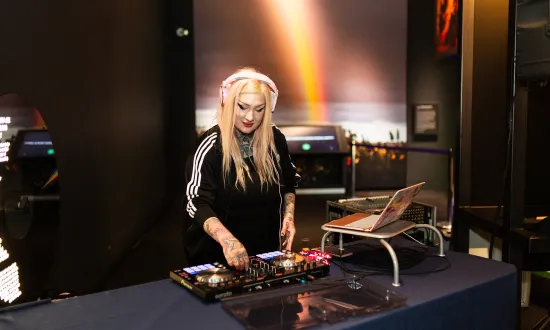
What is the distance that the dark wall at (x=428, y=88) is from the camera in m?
6.61

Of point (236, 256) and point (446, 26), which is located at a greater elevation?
point (446, 26)

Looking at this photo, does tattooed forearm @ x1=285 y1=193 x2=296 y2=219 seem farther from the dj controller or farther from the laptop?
the dj controller

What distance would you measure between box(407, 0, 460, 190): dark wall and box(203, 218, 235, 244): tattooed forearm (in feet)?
17.6

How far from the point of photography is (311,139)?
21.3 ft

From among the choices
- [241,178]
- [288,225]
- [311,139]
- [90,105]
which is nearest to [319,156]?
[311,139]

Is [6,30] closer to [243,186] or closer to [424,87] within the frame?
[243,186]

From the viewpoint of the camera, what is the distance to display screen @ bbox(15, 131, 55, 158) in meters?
1.88

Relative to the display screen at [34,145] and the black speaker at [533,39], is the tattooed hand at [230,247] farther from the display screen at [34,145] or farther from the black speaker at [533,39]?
the black speaker at [533,39]

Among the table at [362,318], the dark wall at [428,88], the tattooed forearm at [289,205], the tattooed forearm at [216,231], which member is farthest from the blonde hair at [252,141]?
the dark wall at [428,88]

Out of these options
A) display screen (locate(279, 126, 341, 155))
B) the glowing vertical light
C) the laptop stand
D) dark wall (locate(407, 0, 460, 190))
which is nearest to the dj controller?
the laptop stand

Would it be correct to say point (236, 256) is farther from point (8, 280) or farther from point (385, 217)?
point (8, 280)

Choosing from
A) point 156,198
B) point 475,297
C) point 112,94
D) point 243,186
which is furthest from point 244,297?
point 156,198

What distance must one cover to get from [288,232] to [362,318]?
28.9 inches

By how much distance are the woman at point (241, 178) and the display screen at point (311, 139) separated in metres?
4.27
